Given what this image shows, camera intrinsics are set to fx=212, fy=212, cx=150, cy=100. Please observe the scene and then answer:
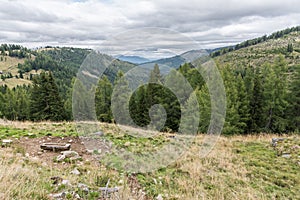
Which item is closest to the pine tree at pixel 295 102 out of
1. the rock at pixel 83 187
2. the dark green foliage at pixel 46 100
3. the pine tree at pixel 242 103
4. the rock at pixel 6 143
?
the pine tree at pixel 242 103

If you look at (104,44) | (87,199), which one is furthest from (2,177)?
(104,44)

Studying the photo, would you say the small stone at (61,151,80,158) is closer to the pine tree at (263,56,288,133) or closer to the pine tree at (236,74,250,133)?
the pine tree at (236,74,250,133)

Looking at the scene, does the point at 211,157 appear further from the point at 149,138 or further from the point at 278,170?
the point at 149,138

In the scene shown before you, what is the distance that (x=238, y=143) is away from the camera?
13.0m

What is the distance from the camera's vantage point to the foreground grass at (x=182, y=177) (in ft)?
16.2

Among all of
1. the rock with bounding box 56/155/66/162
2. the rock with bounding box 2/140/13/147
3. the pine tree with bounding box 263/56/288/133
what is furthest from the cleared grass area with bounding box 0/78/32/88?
the rock with bounding box 56/155/66/162

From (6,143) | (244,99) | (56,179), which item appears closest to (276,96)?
(244,99)

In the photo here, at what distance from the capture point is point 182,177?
7.27 m

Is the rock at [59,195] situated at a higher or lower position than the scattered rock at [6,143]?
higher

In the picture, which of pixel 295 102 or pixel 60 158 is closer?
pixel 60 158

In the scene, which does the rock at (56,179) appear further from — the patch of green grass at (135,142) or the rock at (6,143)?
the rock at (6,143)

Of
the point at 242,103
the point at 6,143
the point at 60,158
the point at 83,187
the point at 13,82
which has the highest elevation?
the point at 83,187

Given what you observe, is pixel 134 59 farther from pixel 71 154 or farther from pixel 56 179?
pixel 56 179

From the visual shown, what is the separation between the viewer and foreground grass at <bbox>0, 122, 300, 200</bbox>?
195 inches
